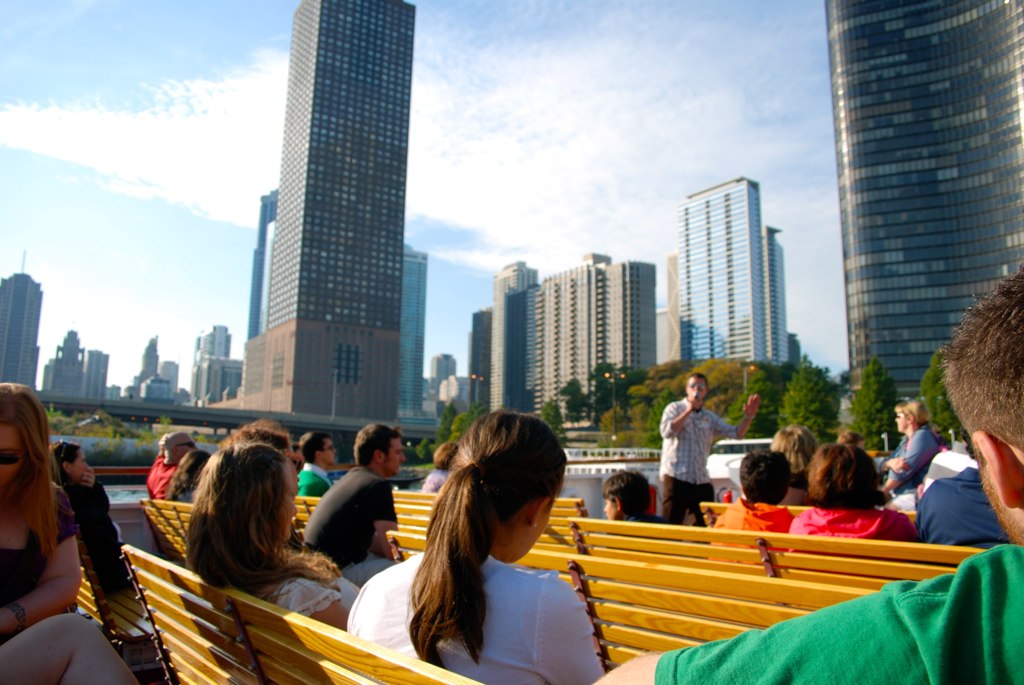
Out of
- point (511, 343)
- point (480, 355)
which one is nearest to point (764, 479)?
point (511, 343)

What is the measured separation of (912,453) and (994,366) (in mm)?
6424

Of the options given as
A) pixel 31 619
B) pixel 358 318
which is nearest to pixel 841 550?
pixel 31 619

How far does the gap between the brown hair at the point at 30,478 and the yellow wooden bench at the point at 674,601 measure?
6.81 feet

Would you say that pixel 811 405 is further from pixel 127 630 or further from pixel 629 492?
pixel 127 630

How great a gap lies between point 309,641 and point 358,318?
408ft

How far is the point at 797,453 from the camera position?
5.60 metres

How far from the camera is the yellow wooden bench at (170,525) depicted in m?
4.41

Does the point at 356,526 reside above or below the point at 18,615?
above

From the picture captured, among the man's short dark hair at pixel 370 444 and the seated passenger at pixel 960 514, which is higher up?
the man's short dark hair at pixel 370 444

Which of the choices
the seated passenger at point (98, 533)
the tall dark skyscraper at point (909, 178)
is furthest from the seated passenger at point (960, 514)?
the tall dark skyscraper at point (909, 178)

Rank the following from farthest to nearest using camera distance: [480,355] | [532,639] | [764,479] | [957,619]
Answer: [480,355], [764,479], [532,639], [957,619]

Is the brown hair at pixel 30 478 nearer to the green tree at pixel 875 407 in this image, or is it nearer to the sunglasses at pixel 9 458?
the sunglasses at pixel 9 458

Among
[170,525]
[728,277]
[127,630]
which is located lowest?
[127,630]

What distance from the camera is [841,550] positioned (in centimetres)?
264
